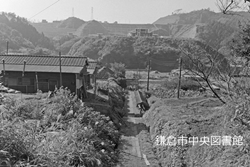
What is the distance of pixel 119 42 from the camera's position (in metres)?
83.4

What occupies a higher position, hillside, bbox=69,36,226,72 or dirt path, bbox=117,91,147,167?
hillside, bbox=69,36,226,72

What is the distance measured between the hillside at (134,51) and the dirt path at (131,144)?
51605mm

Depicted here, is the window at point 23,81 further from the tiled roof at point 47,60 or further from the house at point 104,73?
the house at point 104,73

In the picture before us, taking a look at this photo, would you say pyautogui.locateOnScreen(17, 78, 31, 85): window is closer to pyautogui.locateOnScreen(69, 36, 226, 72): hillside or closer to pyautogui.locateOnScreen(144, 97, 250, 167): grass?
pyautogui.locateOnScreen(144, 97, 250, 167): grass

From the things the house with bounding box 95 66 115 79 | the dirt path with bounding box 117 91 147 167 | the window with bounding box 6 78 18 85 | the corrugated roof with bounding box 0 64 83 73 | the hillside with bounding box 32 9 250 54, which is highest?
the hillside with bounding box 32 9 250 54

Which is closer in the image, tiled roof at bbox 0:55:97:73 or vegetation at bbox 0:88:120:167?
vegetation at bbox 0:88:120:167

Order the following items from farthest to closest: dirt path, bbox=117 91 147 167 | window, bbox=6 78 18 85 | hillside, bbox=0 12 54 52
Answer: hillside, bbox=0 12 54 52 → window, bbox=6 78 18 85 → dirt path, bbox=117 91 147 167

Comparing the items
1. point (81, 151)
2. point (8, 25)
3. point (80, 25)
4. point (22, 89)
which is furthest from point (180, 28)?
point (81, 151)

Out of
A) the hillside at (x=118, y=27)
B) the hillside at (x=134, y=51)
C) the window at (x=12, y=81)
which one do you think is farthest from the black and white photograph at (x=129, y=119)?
the hillside at (x=118, y=27)

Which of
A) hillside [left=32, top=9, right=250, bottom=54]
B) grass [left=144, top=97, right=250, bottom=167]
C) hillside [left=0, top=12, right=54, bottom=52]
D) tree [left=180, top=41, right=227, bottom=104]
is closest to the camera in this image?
grass [left=144, top=97, right=250, bottom=167]

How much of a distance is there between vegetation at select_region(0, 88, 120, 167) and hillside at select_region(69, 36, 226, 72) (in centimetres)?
5779

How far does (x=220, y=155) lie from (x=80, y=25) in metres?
151

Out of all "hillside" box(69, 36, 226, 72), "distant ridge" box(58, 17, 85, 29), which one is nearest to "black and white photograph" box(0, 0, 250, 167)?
"hillside" box(69, 36, 226, 72)

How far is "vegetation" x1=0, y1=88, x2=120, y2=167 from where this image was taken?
6.96 metres
